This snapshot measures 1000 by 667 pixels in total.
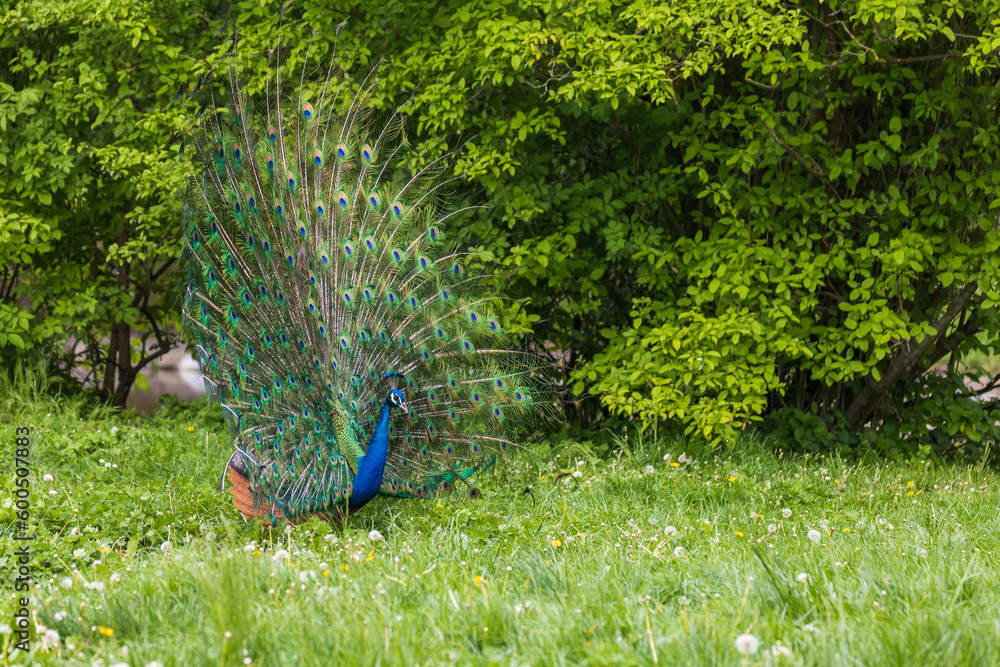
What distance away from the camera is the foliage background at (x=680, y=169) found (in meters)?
5.75

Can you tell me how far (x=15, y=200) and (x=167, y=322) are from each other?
2.04 metres

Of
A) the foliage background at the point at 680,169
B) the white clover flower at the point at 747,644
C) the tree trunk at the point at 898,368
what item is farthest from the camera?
the tree trunk at the point at 898,368

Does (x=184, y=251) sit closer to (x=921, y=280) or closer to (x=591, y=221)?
(x=591, y=221)

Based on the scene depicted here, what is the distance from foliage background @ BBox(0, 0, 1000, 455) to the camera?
5746 mm

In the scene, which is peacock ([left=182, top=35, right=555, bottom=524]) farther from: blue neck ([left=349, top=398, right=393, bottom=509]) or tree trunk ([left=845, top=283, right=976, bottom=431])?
tree trunk ([left=845, top=283, right=976, bottom=431])

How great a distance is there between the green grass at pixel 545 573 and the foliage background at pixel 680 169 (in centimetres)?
114

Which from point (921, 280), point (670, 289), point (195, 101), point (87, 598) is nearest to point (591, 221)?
point (670, 289)

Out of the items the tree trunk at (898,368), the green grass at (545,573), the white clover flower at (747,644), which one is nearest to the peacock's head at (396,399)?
the green grass at (545,573)

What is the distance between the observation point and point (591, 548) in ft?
12.2

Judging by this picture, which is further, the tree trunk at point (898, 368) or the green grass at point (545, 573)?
the tree trunk at point (898, 368)

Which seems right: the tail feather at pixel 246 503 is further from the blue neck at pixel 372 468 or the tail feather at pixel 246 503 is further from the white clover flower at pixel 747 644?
the white clover flower at pixel 747 644

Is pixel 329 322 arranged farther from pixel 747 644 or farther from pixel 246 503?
pixel 747 644

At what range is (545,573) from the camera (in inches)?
127

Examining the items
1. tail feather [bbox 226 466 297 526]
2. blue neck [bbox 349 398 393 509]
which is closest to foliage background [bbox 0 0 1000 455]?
tail feather [bbox 226 466 297 526]
